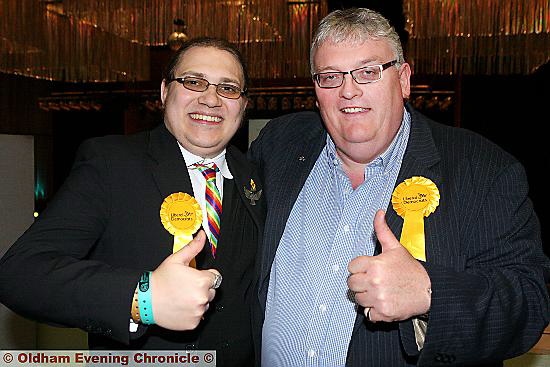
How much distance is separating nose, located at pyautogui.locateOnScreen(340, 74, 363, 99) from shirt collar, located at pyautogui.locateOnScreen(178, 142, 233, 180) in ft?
1.41

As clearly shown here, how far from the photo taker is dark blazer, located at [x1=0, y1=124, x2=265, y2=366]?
4.54ft

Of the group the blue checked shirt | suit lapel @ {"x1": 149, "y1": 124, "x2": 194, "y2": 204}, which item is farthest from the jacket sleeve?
suit lapel @ {"x1": 149, "y1": 124, "x2": 194, "y2": 204}

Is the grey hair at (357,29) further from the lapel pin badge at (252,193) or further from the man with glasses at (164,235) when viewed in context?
the lapel pin badge at (252,193)

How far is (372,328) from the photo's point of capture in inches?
64.3

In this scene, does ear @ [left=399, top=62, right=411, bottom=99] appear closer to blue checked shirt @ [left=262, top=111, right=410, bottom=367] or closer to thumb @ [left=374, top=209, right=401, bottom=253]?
blue checked shirt @ [left=262, top=111, right=410, bottom=367]

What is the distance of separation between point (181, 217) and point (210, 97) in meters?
0.38

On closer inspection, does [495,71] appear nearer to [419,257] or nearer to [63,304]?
[419,257]

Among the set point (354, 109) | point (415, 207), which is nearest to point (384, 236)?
point (415, 207)

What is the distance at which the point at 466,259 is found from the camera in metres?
1.62

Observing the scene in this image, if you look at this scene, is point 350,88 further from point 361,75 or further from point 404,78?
point 404,78

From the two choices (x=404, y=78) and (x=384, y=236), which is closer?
(x=384, y=236)

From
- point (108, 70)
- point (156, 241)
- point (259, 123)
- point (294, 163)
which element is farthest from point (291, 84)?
point (156, 241)

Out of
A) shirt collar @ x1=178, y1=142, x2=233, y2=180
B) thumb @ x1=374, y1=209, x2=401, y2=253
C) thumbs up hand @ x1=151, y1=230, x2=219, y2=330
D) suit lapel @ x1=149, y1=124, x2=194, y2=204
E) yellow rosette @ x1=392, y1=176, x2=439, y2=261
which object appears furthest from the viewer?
shirt collar @ x1=178, y1=142, x2=233, y2=180

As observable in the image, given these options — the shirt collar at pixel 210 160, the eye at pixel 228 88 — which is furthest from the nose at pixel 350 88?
the shirt collar at pixel 210 160
